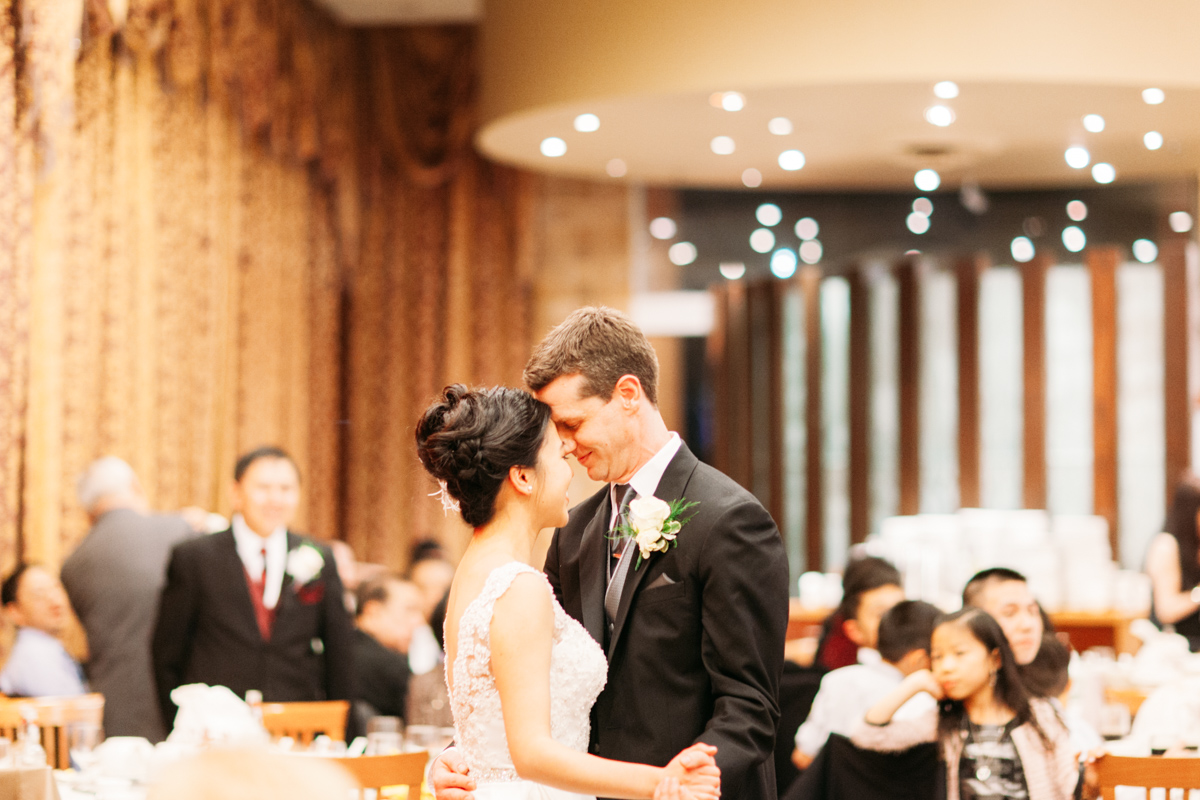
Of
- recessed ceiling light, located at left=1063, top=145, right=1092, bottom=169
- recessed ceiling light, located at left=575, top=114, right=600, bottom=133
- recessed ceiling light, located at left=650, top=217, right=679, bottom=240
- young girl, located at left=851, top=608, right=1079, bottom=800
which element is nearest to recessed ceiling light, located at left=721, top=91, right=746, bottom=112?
recessed ceiling light, located at left=575, top=114, right=600, bottom=133

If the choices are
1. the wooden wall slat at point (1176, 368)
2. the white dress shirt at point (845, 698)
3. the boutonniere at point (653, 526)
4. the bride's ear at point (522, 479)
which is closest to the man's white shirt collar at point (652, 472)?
the boutonniere at point (653, 526)

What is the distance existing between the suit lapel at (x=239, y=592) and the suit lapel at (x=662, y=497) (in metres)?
2.62

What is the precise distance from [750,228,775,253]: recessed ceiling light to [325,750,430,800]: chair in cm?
791

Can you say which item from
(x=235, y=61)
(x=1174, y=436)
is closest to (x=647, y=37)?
(x=235, y=61)

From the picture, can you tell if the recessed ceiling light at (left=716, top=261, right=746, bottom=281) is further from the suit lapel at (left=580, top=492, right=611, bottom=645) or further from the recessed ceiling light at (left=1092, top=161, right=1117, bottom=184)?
the suit lapel at (left=580, top=492, right=611, bottom=645)

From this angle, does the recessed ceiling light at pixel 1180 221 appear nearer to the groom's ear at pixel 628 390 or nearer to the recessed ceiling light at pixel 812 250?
the recessed ceiling light at pixel 812 250

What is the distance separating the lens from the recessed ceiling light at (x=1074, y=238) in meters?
10.1

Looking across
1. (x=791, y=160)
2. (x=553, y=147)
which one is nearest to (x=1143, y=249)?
(x=791, y=160)

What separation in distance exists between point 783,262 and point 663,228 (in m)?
0.99

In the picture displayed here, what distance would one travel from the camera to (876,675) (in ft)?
13.4

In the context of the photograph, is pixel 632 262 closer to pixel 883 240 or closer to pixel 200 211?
pixel 883 240

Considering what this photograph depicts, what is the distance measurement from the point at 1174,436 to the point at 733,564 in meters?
6.68

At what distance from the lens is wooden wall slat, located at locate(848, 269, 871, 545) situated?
950cm

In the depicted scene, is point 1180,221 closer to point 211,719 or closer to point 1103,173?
point 1103,173
